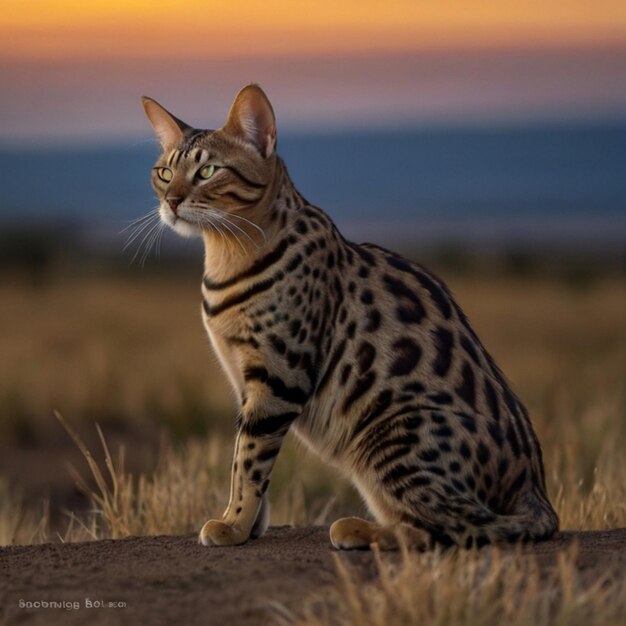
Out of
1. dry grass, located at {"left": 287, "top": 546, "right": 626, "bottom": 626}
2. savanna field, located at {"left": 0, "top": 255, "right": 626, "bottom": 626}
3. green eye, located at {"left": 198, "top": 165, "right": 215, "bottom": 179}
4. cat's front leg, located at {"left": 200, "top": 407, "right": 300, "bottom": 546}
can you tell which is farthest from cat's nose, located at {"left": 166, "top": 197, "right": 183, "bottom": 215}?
dry grass, located at {"left": 287, "top": 546, "right": 626, "bottom": 626}

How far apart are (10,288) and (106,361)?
13.3 m

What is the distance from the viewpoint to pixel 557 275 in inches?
1201

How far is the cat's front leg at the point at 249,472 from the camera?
5.41 meters

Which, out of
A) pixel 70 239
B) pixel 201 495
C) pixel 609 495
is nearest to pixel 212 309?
pixel 201 495

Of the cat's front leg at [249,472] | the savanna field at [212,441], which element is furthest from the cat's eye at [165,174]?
the savanna field at [212,441]

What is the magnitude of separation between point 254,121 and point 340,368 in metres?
1.13

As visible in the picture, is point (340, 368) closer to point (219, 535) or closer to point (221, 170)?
point (219, 535)

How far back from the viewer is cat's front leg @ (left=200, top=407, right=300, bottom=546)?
17.7 feet

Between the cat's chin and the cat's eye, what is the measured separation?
15 cm

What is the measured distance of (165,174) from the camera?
18.9 feet

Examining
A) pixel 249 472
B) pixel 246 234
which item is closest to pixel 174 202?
pixel 246 234

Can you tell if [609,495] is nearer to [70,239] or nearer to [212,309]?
[212,309]

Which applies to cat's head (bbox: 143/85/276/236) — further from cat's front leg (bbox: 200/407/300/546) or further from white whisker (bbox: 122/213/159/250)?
cat's front leg (bbox: 200/407/300/546)

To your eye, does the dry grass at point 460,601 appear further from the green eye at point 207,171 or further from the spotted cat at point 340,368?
the green eye at point 207,171
